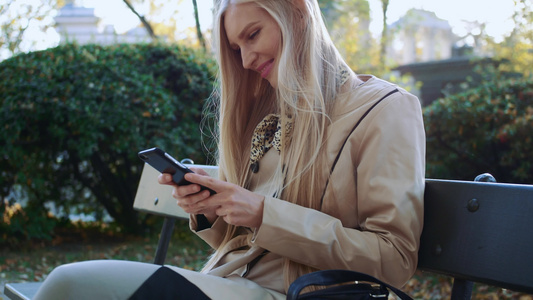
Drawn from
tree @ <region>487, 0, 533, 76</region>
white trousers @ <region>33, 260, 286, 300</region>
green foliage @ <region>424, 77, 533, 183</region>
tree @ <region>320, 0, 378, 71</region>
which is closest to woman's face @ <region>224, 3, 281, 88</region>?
white trousers @ <region>33, 260, 286, 300</region>

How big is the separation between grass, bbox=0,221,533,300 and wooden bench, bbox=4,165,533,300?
337 cm

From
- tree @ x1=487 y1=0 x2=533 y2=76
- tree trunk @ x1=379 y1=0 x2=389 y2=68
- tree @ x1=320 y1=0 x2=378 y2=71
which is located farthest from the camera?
tree @ x1=320 y1=0 x2=378 y2=71

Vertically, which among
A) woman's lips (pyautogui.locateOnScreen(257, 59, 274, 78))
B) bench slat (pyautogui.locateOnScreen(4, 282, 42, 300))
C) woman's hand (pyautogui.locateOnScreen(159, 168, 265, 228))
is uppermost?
woman's lips (pyautogui.locateOnScreen(257, 59, 274, 78))

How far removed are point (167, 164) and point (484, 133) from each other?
158 inches

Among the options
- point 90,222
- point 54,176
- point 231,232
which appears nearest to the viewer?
point 231,232

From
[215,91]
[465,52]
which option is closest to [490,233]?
[215,91]

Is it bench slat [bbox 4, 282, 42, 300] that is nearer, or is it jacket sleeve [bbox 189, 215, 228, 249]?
jacket sleeve [bbox 189, 215, 228, 249]

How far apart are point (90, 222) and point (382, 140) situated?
21.4ft

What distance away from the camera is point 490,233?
1.80m

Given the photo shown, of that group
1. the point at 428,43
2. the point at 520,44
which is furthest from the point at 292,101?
the point at 428,43

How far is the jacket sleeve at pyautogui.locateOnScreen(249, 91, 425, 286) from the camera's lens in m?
1.83

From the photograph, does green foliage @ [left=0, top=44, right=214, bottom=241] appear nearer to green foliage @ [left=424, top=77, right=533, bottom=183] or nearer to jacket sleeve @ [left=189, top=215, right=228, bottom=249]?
green foliage @ [left=424, top=77, right=533, bottom=183]

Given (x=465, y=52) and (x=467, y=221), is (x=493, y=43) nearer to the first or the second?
(x=467, y=221)

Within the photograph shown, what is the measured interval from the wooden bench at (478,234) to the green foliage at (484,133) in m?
3.32
